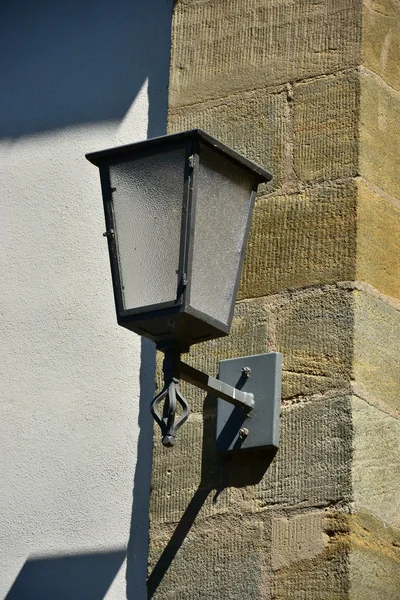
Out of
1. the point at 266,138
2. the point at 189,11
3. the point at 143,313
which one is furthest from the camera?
the point at 189,11

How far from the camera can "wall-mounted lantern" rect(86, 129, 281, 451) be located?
9.21 feet

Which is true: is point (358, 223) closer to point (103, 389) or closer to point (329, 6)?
point (329, 6)

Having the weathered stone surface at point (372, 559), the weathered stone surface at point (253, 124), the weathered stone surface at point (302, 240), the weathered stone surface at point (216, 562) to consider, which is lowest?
the weathered stone surface at point (216, 562)

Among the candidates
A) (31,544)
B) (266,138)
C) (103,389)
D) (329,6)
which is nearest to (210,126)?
(266,138)

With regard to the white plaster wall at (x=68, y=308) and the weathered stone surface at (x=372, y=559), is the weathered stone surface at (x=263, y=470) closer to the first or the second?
the weathered stone surface at (x=372, y=559)

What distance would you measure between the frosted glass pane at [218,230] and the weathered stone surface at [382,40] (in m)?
0.61

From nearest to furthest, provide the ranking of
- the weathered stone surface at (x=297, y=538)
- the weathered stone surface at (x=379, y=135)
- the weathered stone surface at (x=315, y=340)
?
the weathered stone surface at (x=297, y=538)
the weathered stone surface at (x=315, y=340)
the weathered stone surface at (x=379, y=135)

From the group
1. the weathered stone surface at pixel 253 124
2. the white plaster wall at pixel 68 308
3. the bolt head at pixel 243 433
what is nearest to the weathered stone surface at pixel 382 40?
the weathered stone surface at pixel 253 124

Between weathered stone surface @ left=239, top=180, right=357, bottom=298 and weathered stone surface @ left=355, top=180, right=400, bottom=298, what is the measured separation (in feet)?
0.07

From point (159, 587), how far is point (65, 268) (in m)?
1.06

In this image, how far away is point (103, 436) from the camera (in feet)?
11.6

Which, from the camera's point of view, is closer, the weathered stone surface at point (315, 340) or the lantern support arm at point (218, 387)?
the lantern support arm at point (218, 387)

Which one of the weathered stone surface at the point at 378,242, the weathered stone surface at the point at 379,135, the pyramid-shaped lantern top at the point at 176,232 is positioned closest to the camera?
the pyramid-shaped lantern top at the point at 176,232

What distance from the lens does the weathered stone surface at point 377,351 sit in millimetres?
3070
